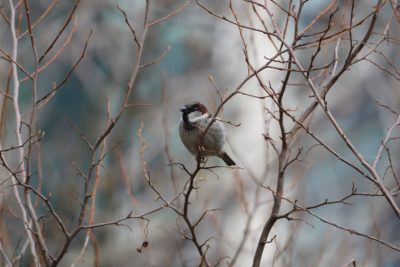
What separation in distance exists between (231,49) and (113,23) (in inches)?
85.5

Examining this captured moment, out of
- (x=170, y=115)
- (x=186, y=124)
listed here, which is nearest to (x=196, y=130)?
(x=186, y=124)

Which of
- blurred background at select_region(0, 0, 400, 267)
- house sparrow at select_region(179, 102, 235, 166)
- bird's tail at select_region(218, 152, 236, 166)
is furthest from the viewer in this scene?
blurred background at select_region(0, 0, 400, 267)

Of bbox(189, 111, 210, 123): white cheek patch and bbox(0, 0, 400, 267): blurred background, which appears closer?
bbox(189, 111, 210, 123): white cheek patch

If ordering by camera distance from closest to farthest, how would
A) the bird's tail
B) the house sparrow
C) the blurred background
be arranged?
the house sparrow, the bird's tail, the blurred background

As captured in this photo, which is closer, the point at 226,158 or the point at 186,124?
the point at 186,124

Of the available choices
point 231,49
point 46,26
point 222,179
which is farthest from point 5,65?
point 222,179

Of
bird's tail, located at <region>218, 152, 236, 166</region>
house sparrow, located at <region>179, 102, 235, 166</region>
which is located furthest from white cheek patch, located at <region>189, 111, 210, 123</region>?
bird's tail, located at <region>218, 152, 236, 166</region>

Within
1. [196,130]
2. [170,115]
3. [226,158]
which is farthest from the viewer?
[170,115]

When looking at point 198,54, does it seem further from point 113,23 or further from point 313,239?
point 313,239

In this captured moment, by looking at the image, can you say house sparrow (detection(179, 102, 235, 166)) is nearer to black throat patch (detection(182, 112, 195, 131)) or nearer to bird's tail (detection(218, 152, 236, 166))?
black throat patch (detection(182, 112, 195, 131))

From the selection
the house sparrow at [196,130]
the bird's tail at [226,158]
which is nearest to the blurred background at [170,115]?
the bird's tail at [226,158]

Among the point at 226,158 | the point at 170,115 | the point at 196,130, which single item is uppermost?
the point at 170,115

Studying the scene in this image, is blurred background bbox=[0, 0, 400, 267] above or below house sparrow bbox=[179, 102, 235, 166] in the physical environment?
above

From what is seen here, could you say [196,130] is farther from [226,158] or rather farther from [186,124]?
[226,158]
